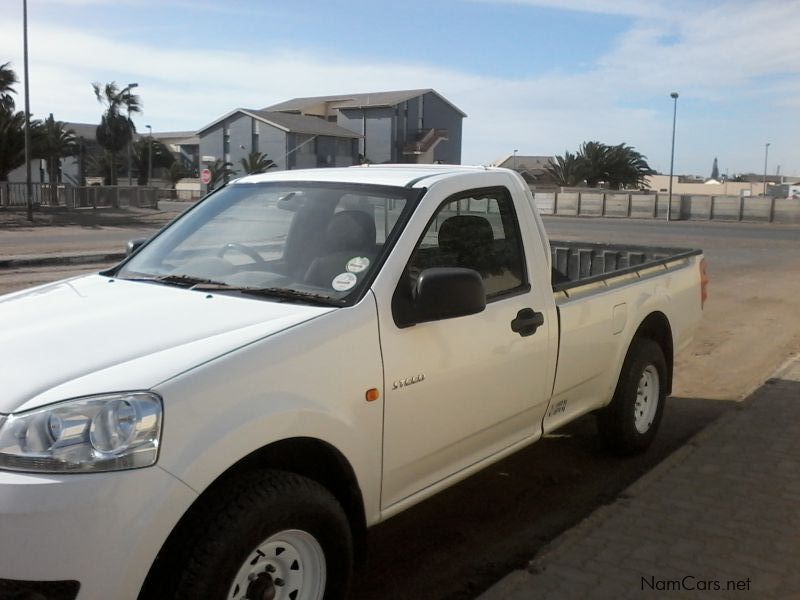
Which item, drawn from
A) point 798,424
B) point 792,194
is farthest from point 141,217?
point 792,194

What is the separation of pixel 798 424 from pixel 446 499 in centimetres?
297

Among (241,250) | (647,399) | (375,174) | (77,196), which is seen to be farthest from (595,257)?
(77,196)

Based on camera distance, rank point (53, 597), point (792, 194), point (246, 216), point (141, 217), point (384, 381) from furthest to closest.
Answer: point (792, 194) < point (141, 217) < point (246, 216) < point (384, 381) < point (53, 597)

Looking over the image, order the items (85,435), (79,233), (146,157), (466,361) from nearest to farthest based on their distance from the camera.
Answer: (85,435), (466,361), (79,233), (146,157)

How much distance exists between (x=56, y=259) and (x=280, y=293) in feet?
54.7

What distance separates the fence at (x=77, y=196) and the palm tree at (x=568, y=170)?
34.8m

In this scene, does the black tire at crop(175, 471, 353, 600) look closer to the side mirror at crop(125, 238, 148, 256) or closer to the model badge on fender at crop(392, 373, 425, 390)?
the model badge on fender at crop(392, 373, 425, 390)

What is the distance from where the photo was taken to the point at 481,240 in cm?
419

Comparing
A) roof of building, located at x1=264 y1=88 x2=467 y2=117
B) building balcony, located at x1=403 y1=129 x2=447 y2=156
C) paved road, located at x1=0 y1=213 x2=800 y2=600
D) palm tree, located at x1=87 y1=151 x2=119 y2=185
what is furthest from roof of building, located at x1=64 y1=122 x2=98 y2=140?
paved road, located at x1=0 y1=213 x2=800 y2=600

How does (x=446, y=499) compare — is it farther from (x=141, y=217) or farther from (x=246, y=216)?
(x=141, y=217)

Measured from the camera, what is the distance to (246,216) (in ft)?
13.9

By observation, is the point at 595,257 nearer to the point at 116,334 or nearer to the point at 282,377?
the point at 282,377

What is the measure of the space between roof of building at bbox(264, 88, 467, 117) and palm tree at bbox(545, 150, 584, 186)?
33.3 ft

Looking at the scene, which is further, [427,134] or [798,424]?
[427,134]
